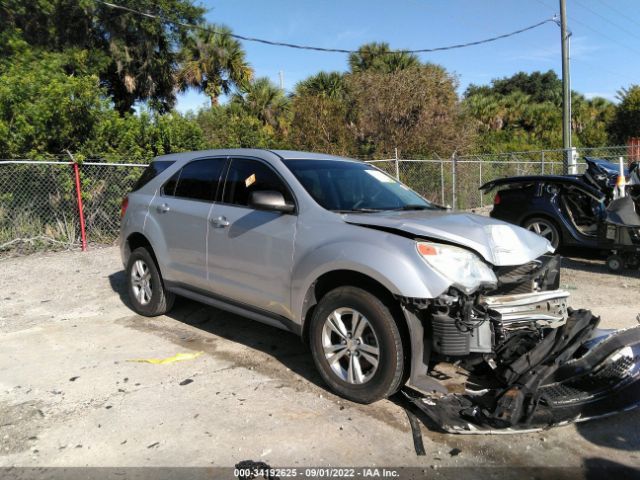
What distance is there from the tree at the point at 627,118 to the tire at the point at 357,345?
3780cm

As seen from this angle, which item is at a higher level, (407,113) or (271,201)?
(407,113)

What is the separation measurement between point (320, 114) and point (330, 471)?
50.4 feet

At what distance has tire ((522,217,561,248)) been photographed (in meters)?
8.25

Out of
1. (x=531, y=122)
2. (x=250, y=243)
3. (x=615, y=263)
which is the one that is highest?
(x=531, y=122)

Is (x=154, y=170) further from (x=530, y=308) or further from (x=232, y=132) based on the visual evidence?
(x=232, y=132)

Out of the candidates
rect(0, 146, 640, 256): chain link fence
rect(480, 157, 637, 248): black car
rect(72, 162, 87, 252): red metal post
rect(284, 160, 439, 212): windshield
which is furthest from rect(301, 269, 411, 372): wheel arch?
rect(72, 162, 87, 252): red metal post

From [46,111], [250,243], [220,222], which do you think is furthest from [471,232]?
[46,111]

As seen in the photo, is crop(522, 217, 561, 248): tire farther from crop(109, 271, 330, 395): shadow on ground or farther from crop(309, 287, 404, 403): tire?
crop(309, 287, 404, 403): tire

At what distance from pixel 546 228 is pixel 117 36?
19179 mm

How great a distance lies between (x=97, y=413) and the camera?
3.72 m

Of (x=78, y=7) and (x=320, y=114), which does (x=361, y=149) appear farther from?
(x=78, y=7)

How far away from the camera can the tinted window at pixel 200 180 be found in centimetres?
512

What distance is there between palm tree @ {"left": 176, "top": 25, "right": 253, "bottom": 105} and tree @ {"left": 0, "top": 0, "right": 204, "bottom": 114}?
0.66 metres

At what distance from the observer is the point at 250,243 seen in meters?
4.46
